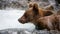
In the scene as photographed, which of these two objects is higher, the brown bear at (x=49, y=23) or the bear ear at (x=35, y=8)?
the bear ear at (x=35, y=8)

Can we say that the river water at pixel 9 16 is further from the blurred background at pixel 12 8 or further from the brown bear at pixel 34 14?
the brown bear at pixel 34 14

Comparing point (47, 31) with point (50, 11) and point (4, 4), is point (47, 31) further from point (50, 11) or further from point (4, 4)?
point (4, 4)

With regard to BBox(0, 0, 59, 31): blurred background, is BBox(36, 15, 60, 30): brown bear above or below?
above

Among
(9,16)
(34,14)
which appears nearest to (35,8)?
(34,14)

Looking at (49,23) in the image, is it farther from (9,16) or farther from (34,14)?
(9,16)

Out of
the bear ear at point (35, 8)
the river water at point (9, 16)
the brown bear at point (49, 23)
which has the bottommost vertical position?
the river water at point (9, 16)

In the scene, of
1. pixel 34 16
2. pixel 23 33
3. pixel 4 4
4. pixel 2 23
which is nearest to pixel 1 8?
pixel 4 4

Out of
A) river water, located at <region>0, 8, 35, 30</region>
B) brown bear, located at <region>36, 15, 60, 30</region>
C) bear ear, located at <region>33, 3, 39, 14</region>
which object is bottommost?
river water, located at <region>0, 8, 35, 30</region>

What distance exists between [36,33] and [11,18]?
46cm

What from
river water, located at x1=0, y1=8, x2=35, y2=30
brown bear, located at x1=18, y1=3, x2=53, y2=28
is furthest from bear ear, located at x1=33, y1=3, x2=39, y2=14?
river water, located at x1=0, y1=8, x2=35, y2=30

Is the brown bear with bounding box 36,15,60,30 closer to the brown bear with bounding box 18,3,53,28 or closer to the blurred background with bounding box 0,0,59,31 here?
the brown bear with bounding box 18,3,53,28

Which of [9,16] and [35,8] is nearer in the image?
[35,8]

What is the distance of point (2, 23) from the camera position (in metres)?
1.28

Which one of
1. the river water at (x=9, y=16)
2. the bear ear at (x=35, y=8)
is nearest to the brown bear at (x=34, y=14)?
the bear ear at (x=35, y=8)
